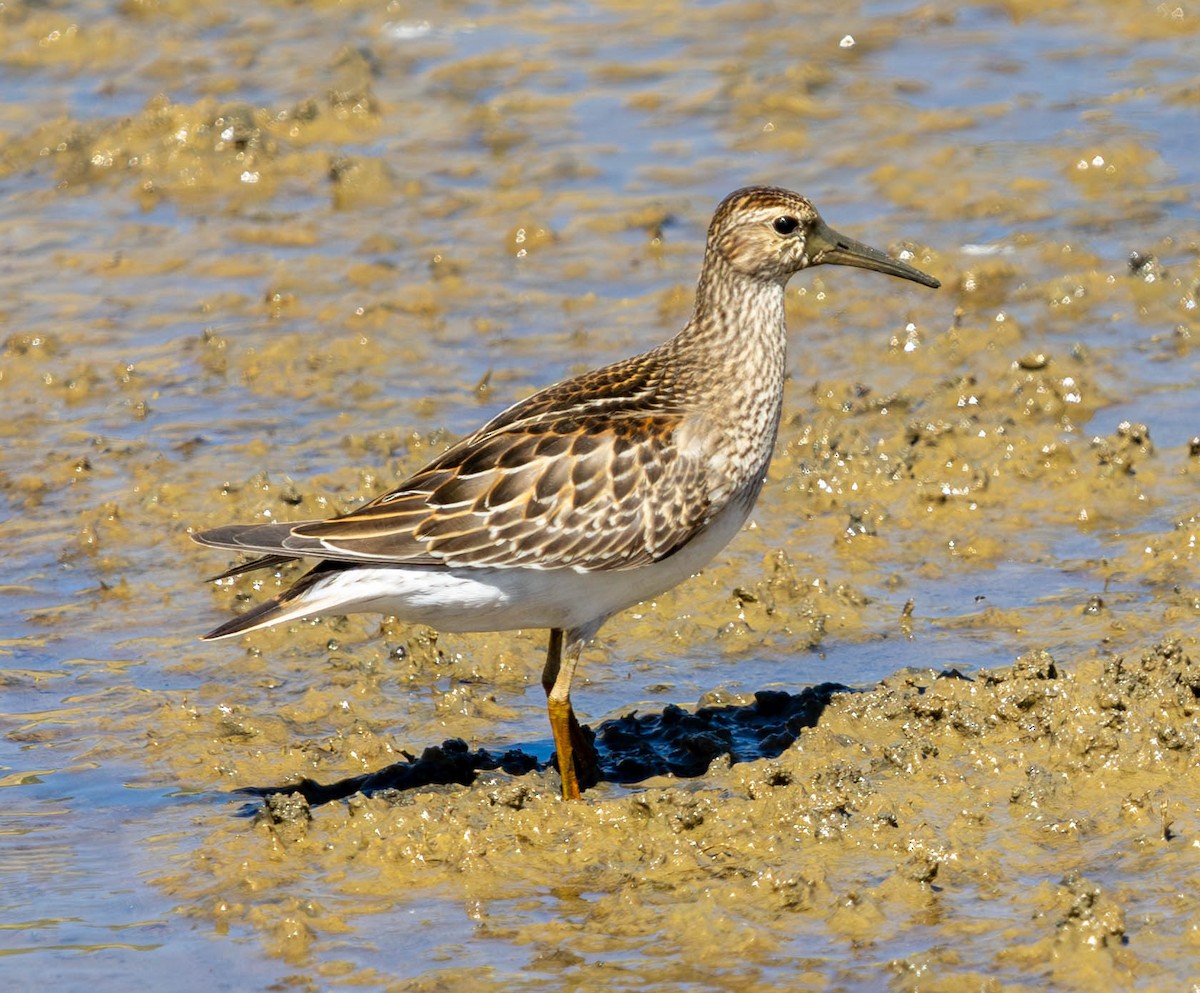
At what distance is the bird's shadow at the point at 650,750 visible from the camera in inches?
335

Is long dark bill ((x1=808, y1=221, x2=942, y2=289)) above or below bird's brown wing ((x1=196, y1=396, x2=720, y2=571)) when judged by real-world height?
above

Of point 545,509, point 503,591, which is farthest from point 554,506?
point 503,591

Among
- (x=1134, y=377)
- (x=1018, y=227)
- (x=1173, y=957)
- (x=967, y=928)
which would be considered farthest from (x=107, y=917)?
(x=1018, y=227)

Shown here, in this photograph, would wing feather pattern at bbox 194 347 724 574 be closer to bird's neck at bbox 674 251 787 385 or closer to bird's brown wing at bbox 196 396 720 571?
bird's brown wing at bbox 196 396 720 571

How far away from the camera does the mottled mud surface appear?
24.3ft

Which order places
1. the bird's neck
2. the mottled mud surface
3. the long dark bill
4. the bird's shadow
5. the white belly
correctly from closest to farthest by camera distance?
1. the mottled mud surface
2. the white belly
3. the bird's shadow
4. the bird's neck
5. the long dark bill

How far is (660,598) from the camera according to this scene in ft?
33.2

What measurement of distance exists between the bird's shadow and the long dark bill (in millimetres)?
2096

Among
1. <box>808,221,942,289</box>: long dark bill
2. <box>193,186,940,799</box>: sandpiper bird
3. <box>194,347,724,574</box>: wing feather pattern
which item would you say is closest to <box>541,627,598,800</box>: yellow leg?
<box>193,186,940,799</box>: sandpiper bird

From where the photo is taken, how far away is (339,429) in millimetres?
11875

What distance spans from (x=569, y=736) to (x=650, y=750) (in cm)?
59

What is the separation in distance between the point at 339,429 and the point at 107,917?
189 inches

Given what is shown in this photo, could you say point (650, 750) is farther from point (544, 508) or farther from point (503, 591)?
point (544, 508)

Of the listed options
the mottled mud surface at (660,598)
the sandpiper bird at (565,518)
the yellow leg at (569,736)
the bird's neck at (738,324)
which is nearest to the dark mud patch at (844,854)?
the mottled mud surface at (660,598)
